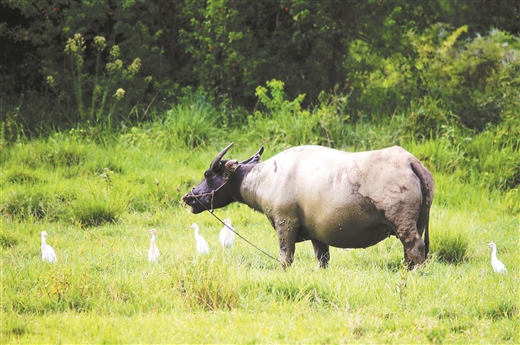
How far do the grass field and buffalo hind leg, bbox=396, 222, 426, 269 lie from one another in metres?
0.11

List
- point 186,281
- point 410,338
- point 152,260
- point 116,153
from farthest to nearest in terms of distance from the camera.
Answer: point 116,153
point 152,260
point 186,281
point 410,338

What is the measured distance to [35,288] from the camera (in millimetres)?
6605

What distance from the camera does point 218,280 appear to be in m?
6.34

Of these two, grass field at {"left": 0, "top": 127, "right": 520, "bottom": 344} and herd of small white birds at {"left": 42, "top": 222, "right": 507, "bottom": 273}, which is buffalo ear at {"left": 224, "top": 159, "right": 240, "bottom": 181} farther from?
grass field at {"left": 0, "top": 127, "right": 520, "bottom": 344}

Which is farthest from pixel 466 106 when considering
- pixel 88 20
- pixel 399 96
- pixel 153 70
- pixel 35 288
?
pixel 35 288

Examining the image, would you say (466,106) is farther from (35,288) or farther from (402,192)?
(35,288)

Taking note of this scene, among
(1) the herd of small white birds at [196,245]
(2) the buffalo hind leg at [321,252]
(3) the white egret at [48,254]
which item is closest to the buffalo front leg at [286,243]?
(2) the buffalo hind leg at [321,252]

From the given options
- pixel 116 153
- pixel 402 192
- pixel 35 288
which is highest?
pixel 402 192

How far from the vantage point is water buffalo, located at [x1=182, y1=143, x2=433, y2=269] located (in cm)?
680

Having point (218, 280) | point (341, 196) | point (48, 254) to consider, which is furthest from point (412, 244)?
point (48, 254)

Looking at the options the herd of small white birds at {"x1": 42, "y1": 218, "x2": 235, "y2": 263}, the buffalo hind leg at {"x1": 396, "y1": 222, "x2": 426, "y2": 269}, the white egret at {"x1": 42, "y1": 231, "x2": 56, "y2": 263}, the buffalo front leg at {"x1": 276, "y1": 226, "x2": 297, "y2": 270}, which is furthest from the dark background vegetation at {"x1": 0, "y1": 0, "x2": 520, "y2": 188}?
the buffalo hind leg at {"x1": 396, "y1": 222, "x2": 426, "y2": 269}

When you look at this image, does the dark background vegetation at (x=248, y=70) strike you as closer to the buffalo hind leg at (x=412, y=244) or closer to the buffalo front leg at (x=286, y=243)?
the buffalo front leg at (x=286, y=243)

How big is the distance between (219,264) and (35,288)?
1.60 meters

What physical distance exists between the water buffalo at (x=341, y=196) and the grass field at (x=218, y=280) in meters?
0.33
